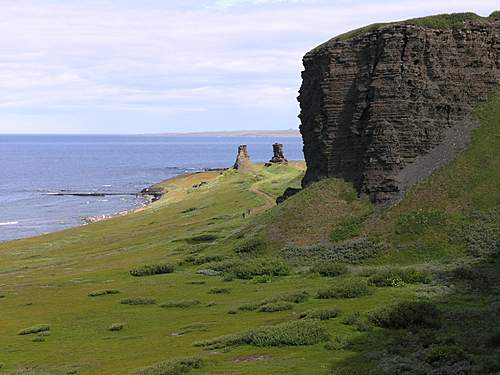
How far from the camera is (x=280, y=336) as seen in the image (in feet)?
144

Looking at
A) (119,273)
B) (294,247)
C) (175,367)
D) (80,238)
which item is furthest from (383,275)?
(80,238)

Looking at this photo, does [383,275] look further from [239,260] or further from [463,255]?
[239,260]

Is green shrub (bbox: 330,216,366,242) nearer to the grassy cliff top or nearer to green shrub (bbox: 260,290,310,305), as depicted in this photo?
green shrub (bbox: 260,290,310,305)

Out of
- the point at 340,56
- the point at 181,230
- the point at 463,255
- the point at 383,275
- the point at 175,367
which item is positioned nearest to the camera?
the point at 175,367

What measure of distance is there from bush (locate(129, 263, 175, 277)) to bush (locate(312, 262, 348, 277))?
18.0 metres

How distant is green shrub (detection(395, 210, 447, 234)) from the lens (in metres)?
72.8

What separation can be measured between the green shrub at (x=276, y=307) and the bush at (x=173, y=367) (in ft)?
52.5

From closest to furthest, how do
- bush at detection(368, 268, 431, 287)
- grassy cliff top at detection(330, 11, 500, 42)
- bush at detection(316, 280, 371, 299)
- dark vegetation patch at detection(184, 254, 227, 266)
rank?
bush at detection(316, 280, 371, 299), bush at detection(368, 268, 431, 287), dark vegetation patch at detection(184, 254, 227, 266), grassy cliff top at detection(330, 11, 500, 42)

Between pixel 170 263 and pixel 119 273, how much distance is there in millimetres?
5666

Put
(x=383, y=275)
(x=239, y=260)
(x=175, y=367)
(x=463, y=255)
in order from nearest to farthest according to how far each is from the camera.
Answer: (x=175, y=367), (x=383, y=275), (x=463, y=255), (x=239, y=260)

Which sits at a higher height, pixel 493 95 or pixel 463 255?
pixel 493 95

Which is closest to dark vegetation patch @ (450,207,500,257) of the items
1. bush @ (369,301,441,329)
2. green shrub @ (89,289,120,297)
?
bush @ (369,301,441,329)

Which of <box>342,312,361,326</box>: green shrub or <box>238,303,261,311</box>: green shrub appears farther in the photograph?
<box>238,303,261,311</box>: green shrub

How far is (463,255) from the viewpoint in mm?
67938
